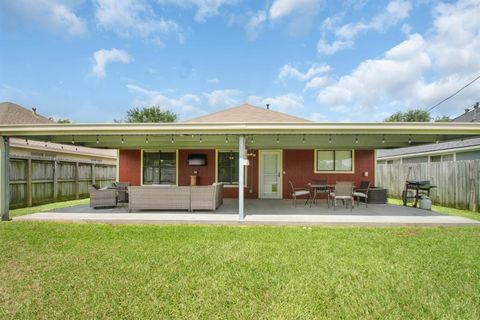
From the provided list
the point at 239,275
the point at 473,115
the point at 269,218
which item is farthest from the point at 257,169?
the point at 473,115

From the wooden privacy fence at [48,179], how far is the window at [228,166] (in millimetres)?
6485

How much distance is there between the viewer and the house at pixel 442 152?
10.8 m

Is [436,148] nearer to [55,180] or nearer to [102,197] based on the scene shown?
[102,197]

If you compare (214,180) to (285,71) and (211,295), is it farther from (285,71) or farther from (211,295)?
(285,71)

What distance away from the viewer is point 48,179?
1038 cm

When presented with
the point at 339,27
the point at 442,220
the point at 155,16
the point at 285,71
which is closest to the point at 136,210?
the point at 442,220

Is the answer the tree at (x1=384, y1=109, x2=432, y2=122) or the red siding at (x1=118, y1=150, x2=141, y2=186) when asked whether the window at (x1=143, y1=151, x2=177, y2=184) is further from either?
the tree at (x1=384, y1=109, x2=432, y2=122)

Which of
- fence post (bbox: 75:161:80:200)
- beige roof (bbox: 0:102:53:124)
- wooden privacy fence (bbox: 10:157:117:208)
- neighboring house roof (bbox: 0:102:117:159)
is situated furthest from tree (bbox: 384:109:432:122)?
beige roof (bbox: 0:102:53:124)

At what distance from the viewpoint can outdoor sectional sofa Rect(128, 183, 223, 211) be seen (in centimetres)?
741

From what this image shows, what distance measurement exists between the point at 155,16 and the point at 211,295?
14045 mm

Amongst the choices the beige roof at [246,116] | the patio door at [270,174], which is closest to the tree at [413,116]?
the beige roof at [246,116]

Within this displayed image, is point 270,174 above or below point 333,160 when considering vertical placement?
below

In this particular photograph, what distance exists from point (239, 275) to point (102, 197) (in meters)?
6.21

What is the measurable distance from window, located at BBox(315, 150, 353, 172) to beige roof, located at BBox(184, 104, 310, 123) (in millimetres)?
2279
